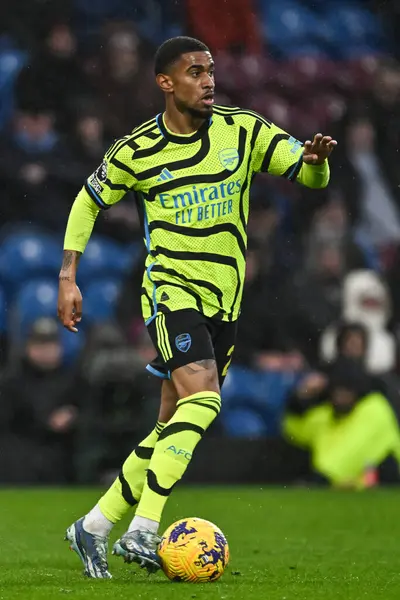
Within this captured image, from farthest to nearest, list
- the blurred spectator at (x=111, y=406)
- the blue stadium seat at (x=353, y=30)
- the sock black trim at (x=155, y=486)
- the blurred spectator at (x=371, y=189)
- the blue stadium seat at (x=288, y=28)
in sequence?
the blue stadium seat at (x=353, y=30) → the blue stadium seat at (x=288, y=28) → the blurred spectator at (x=371, y=189) → the blurred spectator at (x=111, y=406) → the sock black trim at (x=155, y=486)

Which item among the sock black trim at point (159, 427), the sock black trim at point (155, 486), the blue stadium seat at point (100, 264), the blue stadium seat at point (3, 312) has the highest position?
the blue stadium seat at point (100, 264)

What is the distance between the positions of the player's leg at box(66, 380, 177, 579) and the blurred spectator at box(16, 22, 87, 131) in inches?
Result: 302

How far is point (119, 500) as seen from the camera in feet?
21.5

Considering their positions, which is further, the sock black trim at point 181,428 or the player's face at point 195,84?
the player's face at point 195,84

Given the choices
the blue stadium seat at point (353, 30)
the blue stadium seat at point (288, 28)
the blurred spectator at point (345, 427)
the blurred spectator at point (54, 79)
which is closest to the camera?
the blurred spectator at point (345, 427)

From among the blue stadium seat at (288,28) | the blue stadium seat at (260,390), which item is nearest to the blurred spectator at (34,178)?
the blue stadium seat at (260,390)

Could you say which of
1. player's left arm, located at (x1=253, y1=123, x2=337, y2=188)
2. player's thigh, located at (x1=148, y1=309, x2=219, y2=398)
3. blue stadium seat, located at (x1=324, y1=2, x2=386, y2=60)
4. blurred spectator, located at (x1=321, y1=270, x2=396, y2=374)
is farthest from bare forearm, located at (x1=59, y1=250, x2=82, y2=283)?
blue stadium seat, located at (x1=324, y1=2, x2=386, y2=60)

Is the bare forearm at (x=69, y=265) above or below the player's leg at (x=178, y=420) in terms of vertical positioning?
above

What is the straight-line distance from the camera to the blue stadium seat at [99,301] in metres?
13.4

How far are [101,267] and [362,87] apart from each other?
409 centimetres

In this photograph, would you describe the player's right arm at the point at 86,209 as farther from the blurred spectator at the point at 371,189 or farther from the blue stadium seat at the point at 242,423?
the blurred spectator at the point at 371,189

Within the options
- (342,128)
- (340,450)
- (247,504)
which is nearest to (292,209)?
(342,128)

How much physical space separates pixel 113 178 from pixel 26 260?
6.81 m

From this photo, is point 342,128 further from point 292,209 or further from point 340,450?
point 340,450
